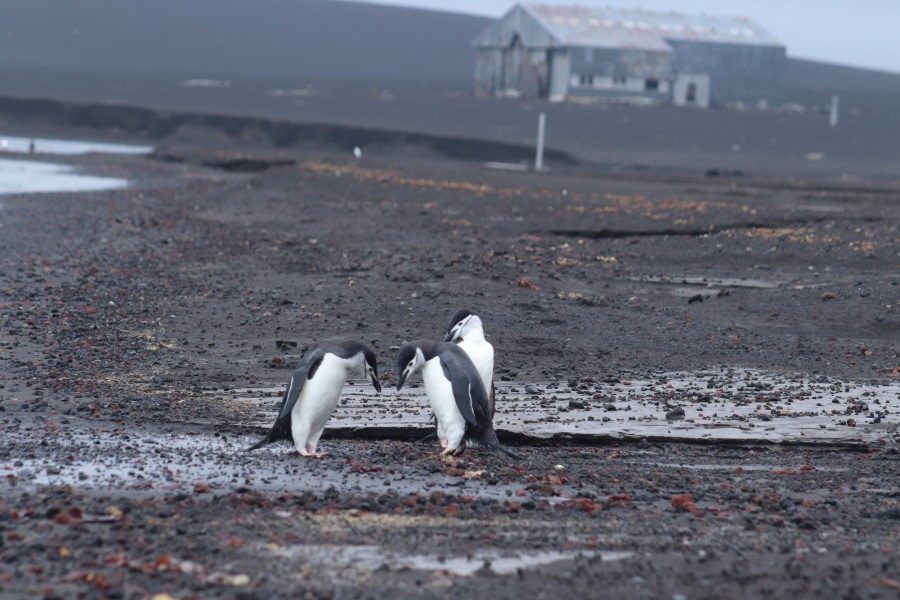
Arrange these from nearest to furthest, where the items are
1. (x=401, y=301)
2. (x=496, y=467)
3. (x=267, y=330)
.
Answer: (x=496, y=467) → (x=267, y=330) → (x=401, y=301)

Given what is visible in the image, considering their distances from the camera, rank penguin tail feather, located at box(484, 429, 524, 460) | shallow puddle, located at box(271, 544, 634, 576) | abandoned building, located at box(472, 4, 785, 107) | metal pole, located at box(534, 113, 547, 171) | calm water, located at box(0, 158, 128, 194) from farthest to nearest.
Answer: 1. abandoned building, located at box(472, 4, 785, 107)
2. metal pole, located at box(534, 113, 547, 171)
3. calm water, located at box(0, 158, 128, 194)
4. penguin tail feather, located at box(484, 429, 524, 460)
5. shallow puddle, located at box(271, 544, 634, 576)

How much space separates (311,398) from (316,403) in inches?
1.5

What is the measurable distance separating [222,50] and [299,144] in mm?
54466

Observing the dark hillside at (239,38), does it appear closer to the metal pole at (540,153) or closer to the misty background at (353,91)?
the misty background at (353,91)

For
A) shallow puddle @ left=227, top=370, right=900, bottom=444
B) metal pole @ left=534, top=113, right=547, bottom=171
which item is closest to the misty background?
metal pole @ left=534, top=113, right=547, bottom=171

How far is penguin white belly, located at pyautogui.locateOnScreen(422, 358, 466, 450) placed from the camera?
6.85m

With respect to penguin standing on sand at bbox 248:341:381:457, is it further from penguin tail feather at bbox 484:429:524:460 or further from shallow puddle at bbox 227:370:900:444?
penguin tail feather at bbox 484:429:524:460

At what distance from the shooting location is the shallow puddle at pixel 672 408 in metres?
7.57

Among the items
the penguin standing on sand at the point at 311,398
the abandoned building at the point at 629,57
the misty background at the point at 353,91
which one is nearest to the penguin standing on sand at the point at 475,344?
the penguin standing on sand at the point at 311,398

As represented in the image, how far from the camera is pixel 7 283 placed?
472 inches

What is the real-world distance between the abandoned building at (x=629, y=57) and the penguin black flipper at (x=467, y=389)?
4019cm

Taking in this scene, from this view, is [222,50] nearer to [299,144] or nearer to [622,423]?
[299,144]

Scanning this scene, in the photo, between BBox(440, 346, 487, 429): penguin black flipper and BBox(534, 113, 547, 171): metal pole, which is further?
BBox(534, 113, 547, 171): metal pole

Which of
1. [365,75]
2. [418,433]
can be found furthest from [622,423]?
[365,75]
